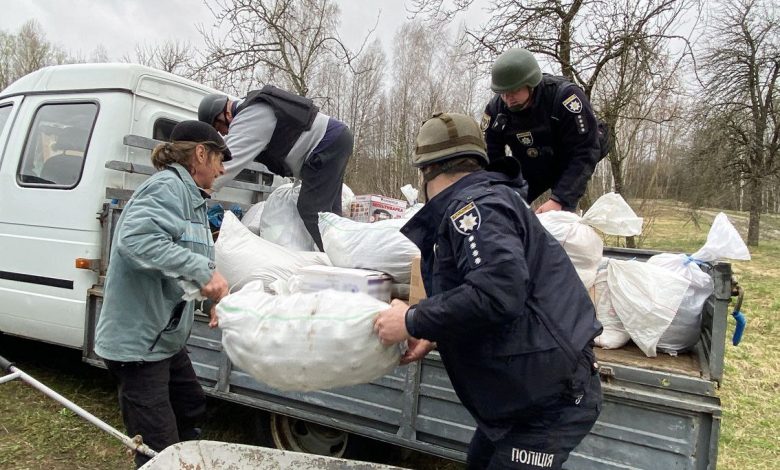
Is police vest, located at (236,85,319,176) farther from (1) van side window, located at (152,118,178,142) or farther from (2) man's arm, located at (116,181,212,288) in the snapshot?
(2) man's arm, located at (116,181,212,288)

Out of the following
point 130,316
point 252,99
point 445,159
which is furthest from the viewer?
point 252,99

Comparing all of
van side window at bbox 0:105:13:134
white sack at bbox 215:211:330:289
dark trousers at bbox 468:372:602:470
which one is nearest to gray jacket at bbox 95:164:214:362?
white sack at bbox 215:211:330:289

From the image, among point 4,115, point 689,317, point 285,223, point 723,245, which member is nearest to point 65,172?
point 4,115

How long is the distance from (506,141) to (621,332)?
Answer: 170 centimetres

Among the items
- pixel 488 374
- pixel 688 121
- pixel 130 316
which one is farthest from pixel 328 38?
pixel 688 121

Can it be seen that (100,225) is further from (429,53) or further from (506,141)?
(429,53)

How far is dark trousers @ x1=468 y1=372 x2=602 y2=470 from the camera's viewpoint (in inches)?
64.0

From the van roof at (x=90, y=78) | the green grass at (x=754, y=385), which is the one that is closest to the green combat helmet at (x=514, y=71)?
the van roof at (x=90, y=78)

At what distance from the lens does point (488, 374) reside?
1614 millimetres

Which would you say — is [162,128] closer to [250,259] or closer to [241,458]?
[250,259]

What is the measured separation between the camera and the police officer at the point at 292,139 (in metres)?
3.21

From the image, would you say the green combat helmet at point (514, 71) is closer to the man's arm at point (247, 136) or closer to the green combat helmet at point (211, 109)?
the man's arm at point (247, 136)

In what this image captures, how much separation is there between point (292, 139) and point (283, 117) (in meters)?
0.17

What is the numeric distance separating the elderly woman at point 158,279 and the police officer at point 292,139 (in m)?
0.85
